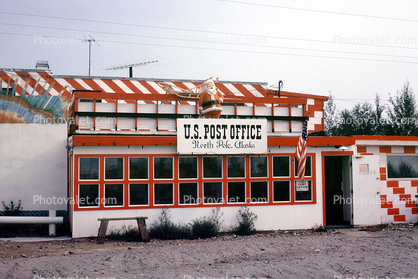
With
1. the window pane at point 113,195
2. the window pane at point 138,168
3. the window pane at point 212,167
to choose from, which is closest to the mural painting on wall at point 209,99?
the window pane at point 212,167

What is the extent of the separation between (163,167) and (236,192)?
2.26 metres

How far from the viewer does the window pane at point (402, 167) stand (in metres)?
12.8

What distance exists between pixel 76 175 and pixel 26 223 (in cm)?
232

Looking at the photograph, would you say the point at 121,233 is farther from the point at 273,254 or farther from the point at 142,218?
the point at 273,254

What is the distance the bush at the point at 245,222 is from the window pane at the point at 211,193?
28.3 inches

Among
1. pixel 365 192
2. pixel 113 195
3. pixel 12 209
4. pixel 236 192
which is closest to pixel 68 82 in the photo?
pixel 12 209

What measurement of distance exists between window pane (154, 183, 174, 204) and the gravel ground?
1.23m

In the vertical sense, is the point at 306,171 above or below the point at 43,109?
below

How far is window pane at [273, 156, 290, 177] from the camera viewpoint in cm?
1181

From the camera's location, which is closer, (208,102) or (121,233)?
(121,233)

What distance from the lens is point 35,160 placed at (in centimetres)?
1303

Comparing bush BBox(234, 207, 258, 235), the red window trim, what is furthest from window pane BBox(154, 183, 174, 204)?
bush BBox(234, 207, 258, 235)

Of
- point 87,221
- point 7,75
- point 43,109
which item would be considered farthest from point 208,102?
point 7,75

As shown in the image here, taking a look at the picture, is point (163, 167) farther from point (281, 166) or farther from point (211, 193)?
point (281, 166)
